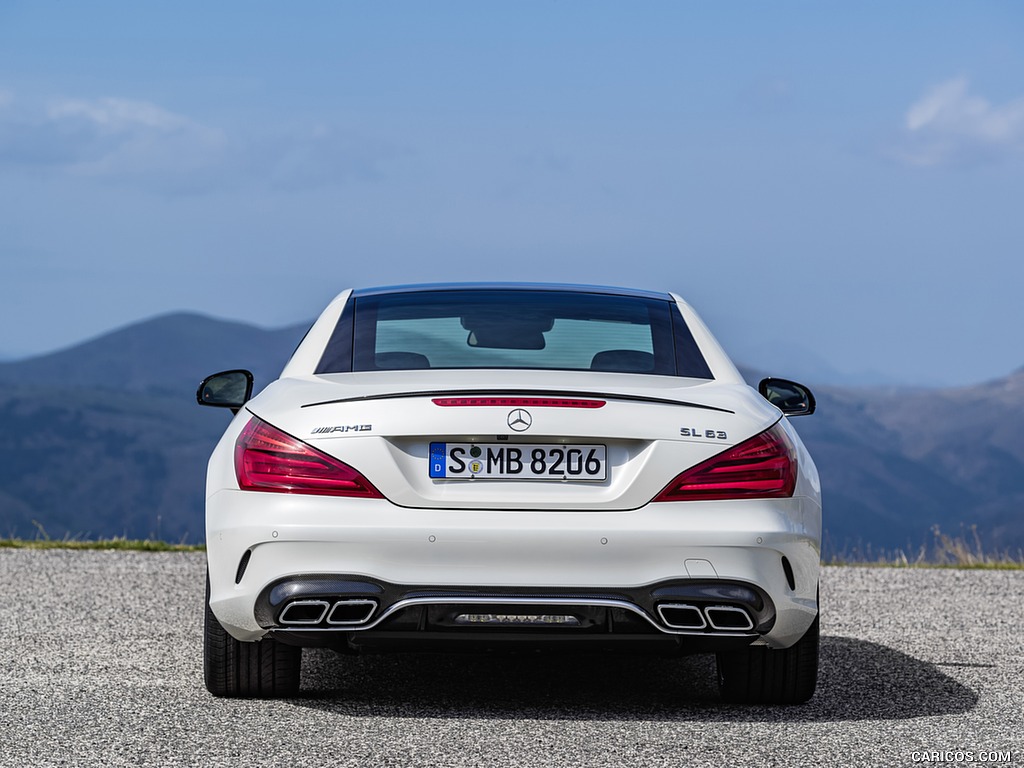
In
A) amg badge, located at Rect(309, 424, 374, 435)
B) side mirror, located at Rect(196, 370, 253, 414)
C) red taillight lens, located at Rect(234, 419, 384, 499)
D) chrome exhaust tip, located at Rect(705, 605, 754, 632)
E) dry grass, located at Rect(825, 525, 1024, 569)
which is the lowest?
dry grass, located at Rect(825, 525, 1024, 569)

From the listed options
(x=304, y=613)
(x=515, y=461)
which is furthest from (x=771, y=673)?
(x=304, y=613)

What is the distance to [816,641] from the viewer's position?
5.19 metres

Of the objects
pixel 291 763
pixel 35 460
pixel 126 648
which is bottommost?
pixel 35 460

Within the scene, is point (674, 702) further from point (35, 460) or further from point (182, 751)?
point (35, 460)

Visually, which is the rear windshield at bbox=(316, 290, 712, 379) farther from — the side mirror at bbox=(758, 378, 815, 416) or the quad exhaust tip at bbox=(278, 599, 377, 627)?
the quad exhaust tip at bbox=(278, 599, 377, 627)

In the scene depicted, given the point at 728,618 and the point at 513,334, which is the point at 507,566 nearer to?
the point at 728,618

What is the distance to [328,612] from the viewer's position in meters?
4.58

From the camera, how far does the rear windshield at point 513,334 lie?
5340 mm

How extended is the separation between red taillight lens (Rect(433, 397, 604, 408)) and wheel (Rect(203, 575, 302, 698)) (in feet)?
4.00

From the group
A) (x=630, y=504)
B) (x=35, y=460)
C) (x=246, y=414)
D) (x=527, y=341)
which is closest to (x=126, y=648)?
(x=246, y=414)

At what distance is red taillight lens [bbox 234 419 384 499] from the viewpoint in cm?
457

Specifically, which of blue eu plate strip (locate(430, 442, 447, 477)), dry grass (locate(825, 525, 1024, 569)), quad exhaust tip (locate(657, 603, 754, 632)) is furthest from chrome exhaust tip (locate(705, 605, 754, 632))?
dry grass (locate(825, 525, 1024, 569))

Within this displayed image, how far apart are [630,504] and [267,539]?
47.2 inches

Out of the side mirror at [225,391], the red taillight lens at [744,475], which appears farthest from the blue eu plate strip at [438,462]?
the side mirror at [225,391]
